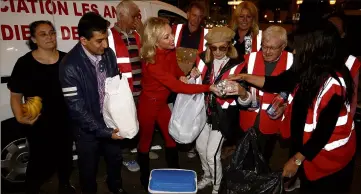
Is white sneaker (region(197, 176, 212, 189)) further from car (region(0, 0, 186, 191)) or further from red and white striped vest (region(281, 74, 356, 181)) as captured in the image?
car (region(0, 0, 186, 191))

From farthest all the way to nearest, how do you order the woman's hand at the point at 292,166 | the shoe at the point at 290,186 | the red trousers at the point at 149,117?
the shoe at the point at 290,186
the red trousers at the point at 149,117
the woman's hand at the point at 292,166

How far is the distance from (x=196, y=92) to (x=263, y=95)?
666 millimetres

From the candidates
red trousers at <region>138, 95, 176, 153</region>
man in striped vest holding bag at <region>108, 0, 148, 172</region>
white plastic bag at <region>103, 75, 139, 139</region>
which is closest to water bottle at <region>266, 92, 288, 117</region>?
red trousers at <region>138, 95, 176, 153</region>

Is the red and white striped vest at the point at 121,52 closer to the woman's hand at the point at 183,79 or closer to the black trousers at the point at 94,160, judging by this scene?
the woman's hand at the point at 183,79

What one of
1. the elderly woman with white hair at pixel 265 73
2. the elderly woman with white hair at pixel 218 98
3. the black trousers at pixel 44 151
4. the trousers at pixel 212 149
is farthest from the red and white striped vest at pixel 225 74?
the black trousers at pixel 44 151

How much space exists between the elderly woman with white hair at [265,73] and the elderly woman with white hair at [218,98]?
0.14 meters

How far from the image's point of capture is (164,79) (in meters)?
3.46

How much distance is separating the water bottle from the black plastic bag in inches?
20.9

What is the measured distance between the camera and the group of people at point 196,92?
2.34 metres

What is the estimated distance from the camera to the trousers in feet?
11.6

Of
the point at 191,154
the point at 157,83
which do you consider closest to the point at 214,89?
the point at 157,83

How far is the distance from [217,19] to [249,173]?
55.2 ft

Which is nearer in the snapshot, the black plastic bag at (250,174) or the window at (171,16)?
the black plastic bag at (250,174)

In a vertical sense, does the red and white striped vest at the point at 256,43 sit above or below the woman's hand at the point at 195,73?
above
